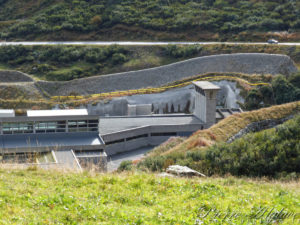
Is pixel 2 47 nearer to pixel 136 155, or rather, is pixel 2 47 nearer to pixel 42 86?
pixel 42 86

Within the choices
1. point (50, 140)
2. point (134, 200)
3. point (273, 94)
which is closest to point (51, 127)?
point (50, 140)

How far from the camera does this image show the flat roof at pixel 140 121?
41.4 m

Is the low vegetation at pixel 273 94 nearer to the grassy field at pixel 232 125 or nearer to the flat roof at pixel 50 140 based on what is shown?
the grassy field at pixel 232 125

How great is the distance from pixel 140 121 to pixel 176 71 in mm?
18937

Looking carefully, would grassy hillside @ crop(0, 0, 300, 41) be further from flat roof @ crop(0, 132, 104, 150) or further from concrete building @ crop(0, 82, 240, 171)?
flat roof @ crop(0, 132, 104, 150)

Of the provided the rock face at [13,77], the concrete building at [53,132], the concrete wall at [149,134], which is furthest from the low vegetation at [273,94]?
the rock face at [13,77]

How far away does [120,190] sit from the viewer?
41.1 feet

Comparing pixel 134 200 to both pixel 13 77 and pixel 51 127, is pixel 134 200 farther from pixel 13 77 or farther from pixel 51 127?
pixel 13 77

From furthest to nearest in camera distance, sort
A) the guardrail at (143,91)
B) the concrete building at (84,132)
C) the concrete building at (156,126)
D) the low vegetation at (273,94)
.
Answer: the guardrail at (143,91), the low vegetation at (273,94), the concrete building at (156,126), the concrete building at (84,132)

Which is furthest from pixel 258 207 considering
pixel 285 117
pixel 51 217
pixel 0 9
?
pixel 0 9

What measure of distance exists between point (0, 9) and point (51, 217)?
82.6 meters

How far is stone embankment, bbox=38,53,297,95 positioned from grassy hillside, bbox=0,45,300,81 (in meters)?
3.47

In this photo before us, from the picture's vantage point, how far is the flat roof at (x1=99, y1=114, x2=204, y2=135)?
41406 millimetres

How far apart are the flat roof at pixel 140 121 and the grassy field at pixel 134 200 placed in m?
26.7
